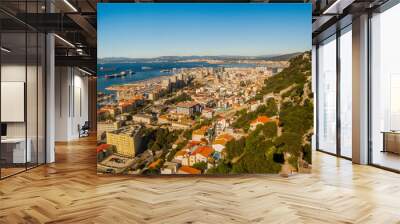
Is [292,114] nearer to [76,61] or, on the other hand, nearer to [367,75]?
[367,75]

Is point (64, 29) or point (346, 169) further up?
point (64, 29)

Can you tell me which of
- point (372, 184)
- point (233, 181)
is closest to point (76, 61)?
point (233, 181)

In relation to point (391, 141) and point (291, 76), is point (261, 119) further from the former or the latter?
point (391, 141)

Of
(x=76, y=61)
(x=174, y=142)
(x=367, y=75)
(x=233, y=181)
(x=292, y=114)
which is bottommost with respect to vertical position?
(x=233, y=181)

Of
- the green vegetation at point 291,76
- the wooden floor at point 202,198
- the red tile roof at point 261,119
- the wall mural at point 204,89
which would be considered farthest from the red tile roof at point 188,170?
the green vegetation at point 291,76

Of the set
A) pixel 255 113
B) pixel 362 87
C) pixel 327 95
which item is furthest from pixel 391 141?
pixel 327 95

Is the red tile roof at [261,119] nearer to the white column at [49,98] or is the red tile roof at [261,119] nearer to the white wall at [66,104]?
the white column at [49,98]

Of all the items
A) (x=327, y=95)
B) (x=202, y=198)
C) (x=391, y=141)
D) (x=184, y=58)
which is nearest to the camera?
(x=202, y=198)
